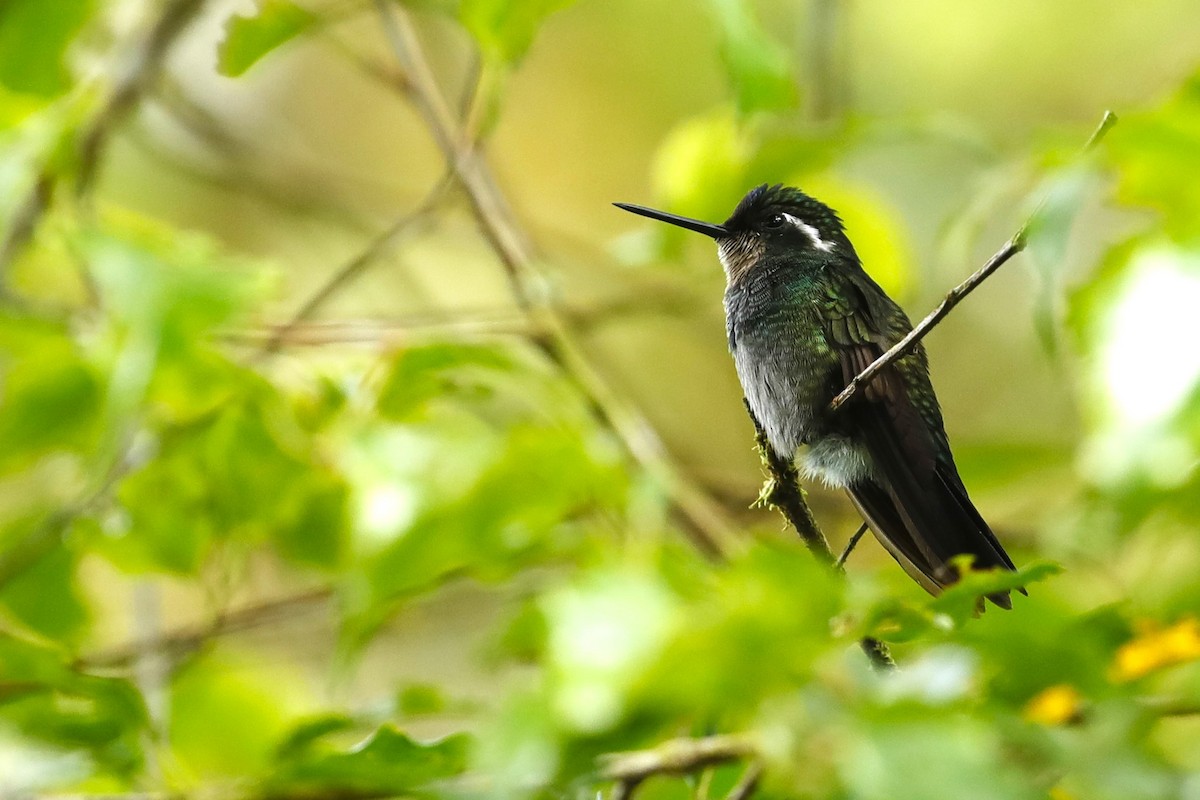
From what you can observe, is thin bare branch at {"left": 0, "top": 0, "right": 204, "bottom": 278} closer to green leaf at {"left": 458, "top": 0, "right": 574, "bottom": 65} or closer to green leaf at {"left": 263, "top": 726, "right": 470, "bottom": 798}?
green leaf at {"left": 458, "top": 0, "right": 574, "bottom": 65}

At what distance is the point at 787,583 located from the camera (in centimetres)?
96

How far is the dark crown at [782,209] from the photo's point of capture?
229 centimetres

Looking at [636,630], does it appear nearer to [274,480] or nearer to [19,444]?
[274,480]

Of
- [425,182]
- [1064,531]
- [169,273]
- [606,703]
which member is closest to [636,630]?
[606,703]

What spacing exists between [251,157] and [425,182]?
2440 millimetres

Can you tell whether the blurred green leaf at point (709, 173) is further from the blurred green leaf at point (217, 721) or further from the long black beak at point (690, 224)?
the blurred green leaf at point (217, 721)

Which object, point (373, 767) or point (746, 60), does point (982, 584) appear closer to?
point (373, 767)

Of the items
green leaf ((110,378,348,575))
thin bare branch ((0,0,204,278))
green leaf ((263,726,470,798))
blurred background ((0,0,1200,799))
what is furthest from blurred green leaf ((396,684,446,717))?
thin bare branch ((0,0,204,278))

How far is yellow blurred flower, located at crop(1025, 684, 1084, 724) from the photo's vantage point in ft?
3.75

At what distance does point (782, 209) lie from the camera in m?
2.34

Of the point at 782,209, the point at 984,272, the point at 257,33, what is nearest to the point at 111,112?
the point at 257,33

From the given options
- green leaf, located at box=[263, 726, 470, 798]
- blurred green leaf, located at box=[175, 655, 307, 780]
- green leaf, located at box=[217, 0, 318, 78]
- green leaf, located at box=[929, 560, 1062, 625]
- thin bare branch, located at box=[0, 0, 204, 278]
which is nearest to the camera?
green leaf, located at box=[929, 560, 1062, 625]

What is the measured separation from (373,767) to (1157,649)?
0.81m

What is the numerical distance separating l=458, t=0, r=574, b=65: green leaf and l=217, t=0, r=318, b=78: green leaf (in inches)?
13.1
